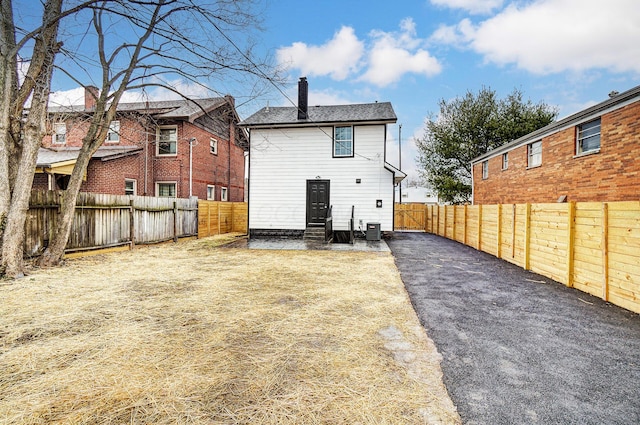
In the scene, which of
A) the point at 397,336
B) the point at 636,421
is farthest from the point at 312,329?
the point at 636,421

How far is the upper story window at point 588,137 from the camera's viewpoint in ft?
32.1

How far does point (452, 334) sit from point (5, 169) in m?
8.67

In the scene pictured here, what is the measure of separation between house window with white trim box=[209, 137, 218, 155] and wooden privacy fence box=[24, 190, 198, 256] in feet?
20.5

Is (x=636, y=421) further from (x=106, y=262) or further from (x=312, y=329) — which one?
(x=106, y=262)

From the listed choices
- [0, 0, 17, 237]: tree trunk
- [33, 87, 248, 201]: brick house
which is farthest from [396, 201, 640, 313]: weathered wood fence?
[33, 87, 248, 201]: brick house

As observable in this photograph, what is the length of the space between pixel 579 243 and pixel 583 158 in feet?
21.9

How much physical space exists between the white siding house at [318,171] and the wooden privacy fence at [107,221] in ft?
11.2

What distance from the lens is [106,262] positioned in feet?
26.1

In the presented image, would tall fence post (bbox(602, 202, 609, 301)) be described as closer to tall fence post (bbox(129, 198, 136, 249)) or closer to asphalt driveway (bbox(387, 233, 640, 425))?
asphalt driveway (bbox(387, 233, 640, 425))

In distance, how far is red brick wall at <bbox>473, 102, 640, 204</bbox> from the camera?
27.7 ft

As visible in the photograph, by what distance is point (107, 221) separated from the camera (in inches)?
370

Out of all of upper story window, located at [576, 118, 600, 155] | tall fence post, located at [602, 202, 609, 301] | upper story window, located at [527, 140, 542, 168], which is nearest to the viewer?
tall fence post, located at [602, 202, 609, 301]

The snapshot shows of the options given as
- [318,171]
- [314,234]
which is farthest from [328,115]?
[314,234]

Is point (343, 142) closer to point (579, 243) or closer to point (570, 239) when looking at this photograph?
point (570, 239)
